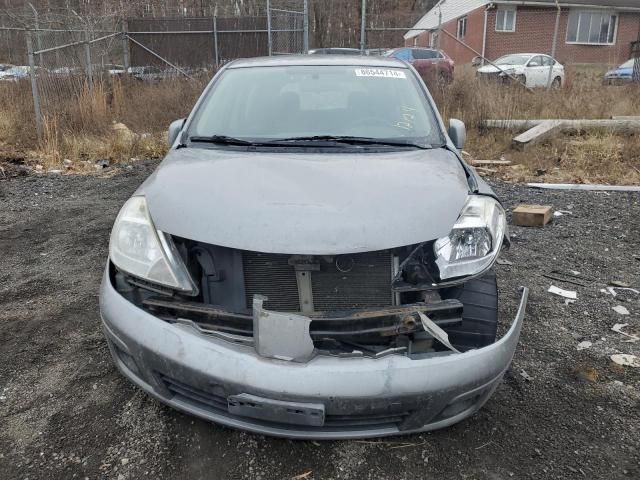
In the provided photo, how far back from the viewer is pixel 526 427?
86.0 inches

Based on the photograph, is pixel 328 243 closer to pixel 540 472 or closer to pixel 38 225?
pixel 540 472

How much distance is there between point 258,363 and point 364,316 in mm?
409

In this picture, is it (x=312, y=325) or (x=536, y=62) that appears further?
(x=536, y=62)

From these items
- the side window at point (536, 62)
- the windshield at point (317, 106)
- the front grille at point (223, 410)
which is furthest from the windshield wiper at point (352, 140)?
the side window at point (536, 62)

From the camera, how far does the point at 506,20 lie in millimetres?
26422

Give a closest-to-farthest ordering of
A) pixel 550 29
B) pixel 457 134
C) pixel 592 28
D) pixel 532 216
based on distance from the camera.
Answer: pixel 457 134 → pixel 532 216 → pixel 550 29 → pixel 592 28

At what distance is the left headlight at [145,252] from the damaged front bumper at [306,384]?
0.16 m

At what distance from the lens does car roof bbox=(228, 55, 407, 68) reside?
135 inches

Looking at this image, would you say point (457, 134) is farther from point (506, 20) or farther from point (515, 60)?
point (506, 20)

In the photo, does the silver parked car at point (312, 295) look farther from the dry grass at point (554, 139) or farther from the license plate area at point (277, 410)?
the dry grass at point (554, 139)

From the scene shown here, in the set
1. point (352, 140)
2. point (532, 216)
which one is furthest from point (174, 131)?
point (532, 216)

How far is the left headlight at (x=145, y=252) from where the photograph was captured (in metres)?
1.94

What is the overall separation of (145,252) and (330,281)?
0.76 metres

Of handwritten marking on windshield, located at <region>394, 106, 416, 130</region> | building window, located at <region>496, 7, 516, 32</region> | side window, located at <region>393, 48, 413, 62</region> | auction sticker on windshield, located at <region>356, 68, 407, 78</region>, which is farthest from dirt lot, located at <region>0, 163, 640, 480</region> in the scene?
building window, located at <region>496, 7, 516, 32</region>
